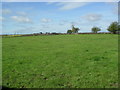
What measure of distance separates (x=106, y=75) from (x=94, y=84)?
110 centimetres

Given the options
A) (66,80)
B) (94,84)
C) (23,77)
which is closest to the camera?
(94,84)

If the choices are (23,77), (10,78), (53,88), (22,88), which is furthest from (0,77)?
(53,88)

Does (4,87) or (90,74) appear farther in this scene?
(90,74)

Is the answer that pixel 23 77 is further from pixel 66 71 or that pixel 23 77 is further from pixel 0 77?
pixel 66 71

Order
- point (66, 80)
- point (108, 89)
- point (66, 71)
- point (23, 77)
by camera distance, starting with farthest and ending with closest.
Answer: point (66, 71)
point (23, 77)
point (66, 80)
point (108, 89)

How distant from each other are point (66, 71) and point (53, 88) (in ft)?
5.82

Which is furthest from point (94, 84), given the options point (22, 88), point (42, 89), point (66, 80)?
point (22, 88)

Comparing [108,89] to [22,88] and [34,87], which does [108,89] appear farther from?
[22,88]

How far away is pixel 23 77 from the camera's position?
17.2ft

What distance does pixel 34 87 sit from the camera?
14.3 ft

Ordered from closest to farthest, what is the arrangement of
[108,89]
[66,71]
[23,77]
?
[108,89]
[23,77]
[66,71]

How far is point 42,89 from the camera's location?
13.9 feet

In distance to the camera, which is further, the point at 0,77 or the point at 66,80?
the point at 0,77

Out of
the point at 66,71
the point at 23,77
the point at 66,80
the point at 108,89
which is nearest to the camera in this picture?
the point at 108,89
